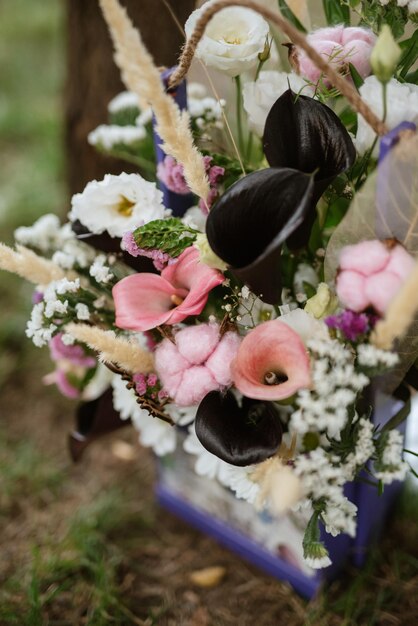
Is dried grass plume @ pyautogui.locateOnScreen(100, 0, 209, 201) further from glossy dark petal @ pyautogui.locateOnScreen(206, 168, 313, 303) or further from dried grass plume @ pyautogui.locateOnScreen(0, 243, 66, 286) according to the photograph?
dried grass plume @ pyautogui.locateOnScreen(0, 243, 66, 286)

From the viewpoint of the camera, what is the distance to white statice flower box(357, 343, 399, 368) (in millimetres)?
554

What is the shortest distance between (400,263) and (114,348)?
0.29 meters

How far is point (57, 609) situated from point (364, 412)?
21.0 inches

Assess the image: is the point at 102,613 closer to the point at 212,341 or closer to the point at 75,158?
the point at 212,341

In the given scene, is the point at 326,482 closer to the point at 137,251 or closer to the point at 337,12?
the point at 137,251

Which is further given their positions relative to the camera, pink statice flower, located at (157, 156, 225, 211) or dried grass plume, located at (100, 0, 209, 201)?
pink statice flower, located at (157, 156, 225, 211)

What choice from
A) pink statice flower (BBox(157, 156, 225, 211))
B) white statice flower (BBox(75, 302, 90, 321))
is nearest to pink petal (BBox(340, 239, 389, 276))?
pink statice flower (BBox(157, 156, 225, 211))

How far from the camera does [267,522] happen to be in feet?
2.94

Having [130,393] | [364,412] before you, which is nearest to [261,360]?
[364,412]

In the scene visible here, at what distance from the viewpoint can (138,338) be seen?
2.61ft

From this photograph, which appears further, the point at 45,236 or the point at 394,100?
the point at 45,236

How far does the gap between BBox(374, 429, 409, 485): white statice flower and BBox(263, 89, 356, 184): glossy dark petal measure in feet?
0.86

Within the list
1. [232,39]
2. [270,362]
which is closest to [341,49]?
[232,39]

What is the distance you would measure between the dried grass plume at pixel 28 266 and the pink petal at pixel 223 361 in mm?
242
